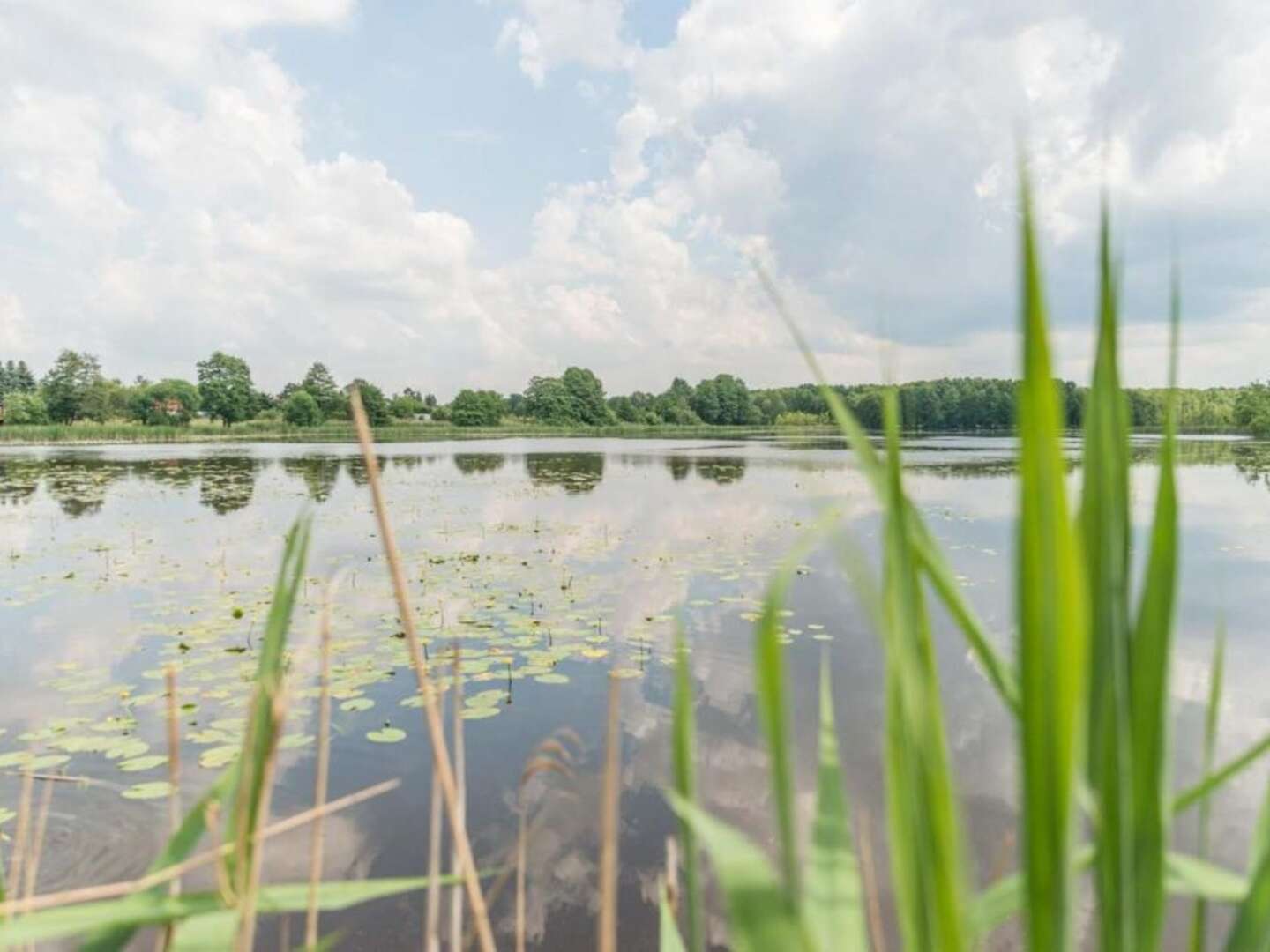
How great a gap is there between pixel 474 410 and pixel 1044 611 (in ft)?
260

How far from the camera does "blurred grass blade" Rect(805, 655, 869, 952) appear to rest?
0.50 meters

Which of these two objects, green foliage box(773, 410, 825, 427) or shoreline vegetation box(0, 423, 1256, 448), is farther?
green foliage box(773, 410, 825, 427)

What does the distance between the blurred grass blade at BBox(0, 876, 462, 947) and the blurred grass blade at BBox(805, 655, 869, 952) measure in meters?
0.31

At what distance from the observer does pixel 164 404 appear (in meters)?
71.1

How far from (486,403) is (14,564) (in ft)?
231

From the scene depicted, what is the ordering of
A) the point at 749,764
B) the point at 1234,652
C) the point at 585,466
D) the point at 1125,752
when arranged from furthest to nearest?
the point at 585,466 → the point at 1234,652 → the point at 749,764 → the point at 1125,752

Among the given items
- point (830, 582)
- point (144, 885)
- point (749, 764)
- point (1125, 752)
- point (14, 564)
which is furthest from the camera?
point (14, 564)

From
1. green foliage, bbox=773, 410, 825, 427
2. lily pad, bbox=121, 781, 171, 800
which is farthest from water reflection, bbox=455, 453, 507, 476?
green foliage, bbox=773, 410, 825, 427

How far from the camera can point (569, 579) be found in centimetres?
885

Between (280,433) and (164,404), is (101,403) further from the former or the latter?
(280,433)

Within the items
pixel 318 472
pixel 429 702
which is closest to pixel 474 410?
pixel 318 472

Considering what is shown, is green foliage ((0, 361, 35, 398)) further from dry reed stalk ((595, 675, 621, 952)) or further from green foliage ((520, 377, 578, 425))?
dry reed stalk ((595, 675, 621, 952))

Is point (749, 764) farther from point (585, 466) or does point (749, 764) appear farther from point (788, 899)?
point (585, 466)

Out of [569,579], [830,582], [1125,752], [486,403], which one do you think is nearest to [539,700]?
[569,579]
